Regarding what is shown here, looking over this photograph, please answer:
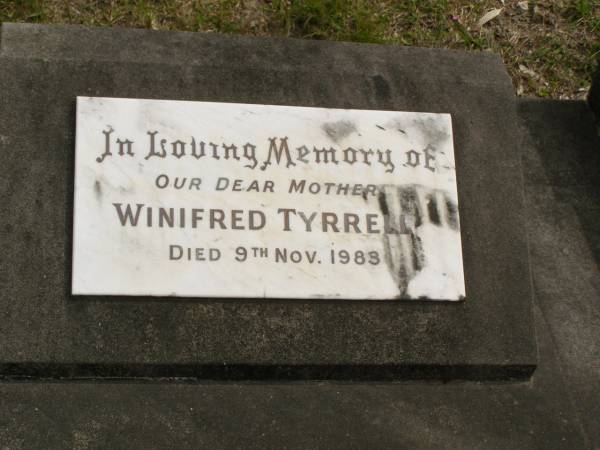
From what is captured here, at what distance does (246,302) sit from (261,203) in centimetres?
32

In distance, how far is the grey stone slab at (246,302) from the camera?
271 cm

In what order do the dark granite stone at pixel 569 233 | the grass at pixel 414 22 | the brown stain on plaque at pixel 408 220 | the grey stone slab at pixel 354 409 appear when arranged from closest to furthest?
the grey stone slab at pixel 354 409, the brown stain on plaque at pixel 408 220, the dark granite stone at pixel 569 233, the grass at pixel 414 22

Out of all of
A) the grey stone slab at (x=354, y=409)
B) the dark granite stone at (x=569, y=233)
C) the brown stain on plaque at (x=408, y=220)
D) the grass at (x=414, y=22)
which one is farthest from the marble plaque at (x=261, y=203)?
the grass at (x=414, y=22)

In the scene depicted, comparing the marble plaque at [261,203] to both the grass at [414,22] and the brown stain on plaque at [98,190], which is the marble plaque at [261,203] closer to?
the brown stain on plaque at [98,190]

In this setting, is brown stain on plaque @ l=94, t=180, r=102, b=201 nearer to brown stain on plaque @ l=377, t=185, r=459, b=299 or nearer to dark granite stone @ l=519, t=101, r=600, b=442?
brown stain on plaque @ l=377, t=185, r=459, b=299

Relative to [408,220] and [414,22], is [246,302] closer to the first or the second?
[408,220]

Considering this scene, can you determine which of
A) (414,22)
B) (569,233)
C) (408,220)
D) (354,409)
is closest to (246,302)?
(354,409)

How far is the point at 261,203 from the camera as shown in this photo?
2.84 metres

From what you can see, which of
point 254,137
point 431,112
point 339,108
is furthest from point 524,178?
point 254,137

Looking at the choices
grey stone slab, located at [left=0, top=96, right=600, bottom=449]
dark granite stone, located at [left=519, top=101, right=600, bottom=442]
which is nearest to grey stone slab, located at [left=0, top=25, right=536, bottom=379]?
grey stone slab, located at [left=0, top=96, right=600, bottom=449]

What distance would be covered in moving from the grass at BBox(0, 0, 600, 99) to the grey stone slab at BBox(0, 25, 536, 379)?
1.81 ft

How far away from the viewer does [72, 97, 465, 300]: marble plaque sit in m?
2.74

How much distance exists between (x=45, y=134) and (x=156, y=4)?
1132 mm

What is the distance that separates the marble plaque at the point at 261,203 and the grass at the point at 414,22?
90 cm
